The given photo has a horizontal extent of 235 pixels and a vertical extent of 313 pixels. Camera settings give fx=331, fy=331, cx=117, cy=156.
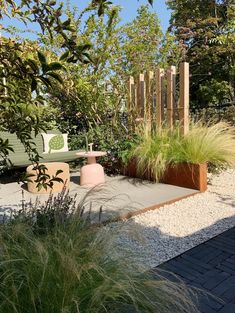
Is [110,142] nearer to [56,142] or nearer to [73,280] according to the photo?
[56,142]

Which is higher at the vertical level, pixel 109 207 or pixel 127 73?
pixel 127 73

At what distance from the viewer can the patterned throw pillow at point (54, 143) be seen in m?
6.70

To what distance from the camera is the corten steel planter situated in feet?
16.3

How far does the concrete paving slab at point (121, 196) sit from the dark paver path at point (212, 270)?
0.91 m

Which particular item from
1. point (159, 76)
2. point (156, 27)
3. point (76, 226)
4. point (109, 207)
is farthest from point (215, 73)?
point (76, 226)

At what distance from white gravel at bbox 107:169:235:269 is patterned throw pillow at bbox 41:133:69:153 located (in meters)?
3.13

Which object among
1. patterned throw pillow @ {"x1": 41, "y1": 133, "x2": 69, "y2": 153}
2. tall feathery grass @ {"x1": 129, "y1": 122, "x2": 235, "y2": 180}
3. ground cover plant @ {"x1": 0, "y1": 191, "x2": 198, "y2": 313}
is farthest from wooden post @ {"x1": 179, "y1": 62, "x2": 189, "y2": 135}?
ground cover plant @ {"x1": 0, "y1": 191, "x2": 198, "y2": 313}

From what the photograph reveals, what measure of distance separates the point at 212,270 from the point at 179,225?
1.06 metres

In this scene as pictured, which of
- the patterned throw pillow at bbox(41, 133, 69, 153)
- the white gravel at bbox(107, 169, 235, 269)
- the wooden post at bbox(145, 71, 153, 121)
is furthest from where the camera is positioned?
the patterned throw pillow at bbox(41, 133, 69, 153)

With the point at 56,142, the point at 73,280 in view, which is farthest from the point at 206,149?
the point at 73,280

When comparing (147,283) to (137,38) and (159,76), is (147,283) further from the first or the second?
(137,38)

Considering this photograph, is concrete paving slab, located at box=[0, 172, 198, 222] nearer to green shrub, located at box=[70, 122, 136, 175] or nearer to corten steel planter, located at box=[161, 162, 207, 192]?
corten steel planter, located at box=[161, 162, 207, 192]

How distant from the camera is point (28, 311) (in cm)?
152

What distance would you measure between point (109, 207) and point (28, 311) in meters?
2.58
